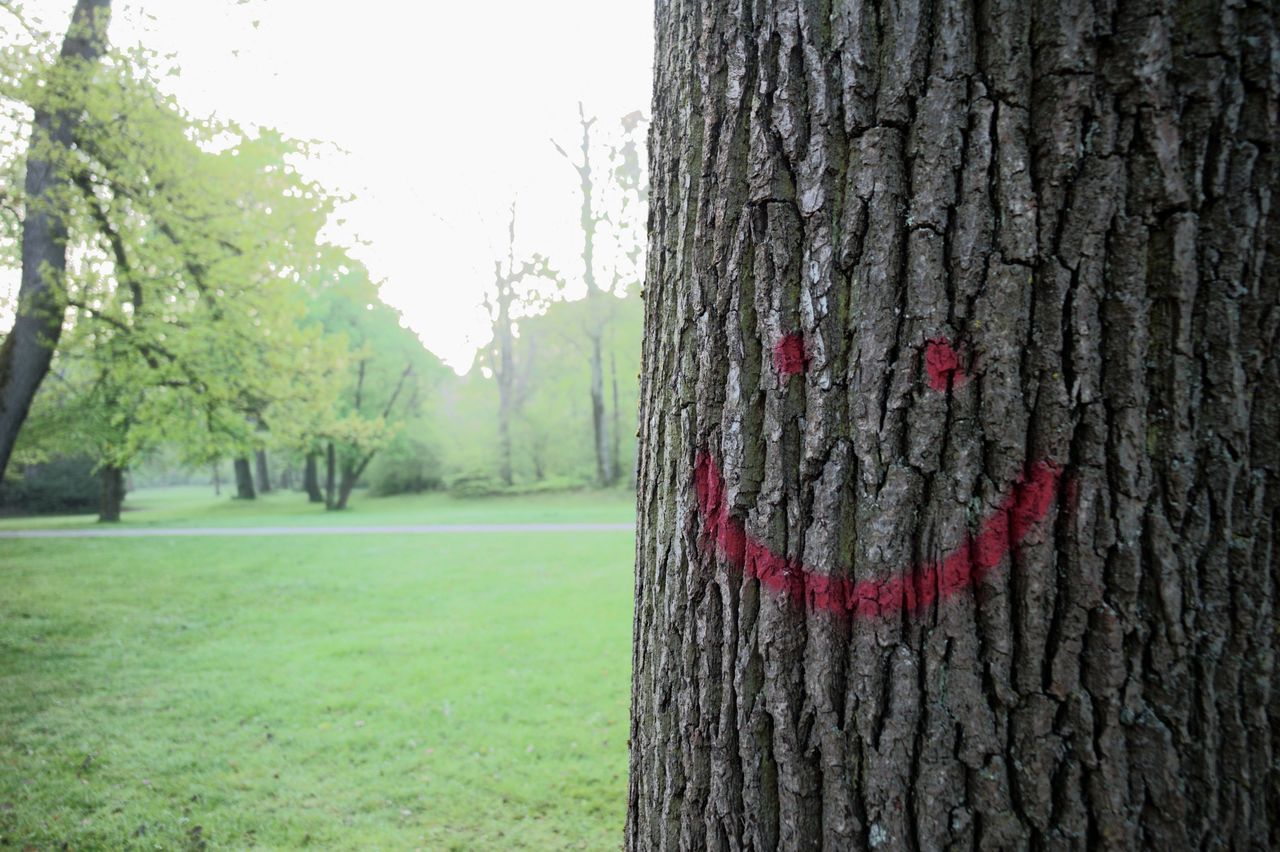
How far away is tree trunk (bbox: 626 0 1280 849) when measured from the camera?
3.60 ft

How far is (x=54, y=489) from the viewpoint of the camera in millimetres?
27125

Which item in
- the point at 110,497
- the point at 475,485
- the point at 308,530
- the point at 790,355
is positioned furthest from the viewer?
the point at 475,485

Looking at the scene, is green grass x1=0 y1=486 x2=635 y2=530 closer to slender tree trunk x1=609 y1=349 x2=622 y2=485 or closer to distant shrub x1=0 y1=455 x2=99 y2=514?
distant shrub x1=0 y1=455 x2=99 y2=514

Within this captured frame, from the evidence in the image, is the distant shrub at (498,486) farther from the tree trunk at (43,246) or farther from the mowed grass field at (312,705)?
the tree trunk at (43,246)

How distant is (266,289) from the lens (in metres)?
9.29

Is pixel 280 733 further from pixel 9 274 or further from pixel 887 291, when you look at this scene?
pixel 9 274

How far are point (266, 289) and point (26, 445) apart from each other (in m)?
15.7

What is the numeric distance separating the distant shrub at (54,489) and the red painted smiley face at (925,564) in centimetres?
3240

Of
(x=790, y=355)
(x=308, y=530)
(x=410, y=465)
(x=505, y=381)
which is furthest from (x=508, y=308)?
(x=790, y=355)

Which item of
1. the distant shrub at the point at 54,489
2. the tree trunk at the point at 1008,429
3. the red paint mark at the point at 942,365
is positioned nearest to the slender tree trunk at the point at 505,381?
the distant shrub at the point at 54,489

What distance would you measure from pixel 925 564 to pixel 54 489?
1384 inches

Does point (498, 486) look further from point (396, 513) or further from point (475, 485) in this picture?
point (396, 513)

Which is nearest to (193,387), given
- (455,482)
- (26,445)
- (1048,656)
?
(1048,656)

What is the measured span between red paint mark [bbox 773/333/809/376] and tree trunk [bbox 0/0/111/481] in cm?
987
